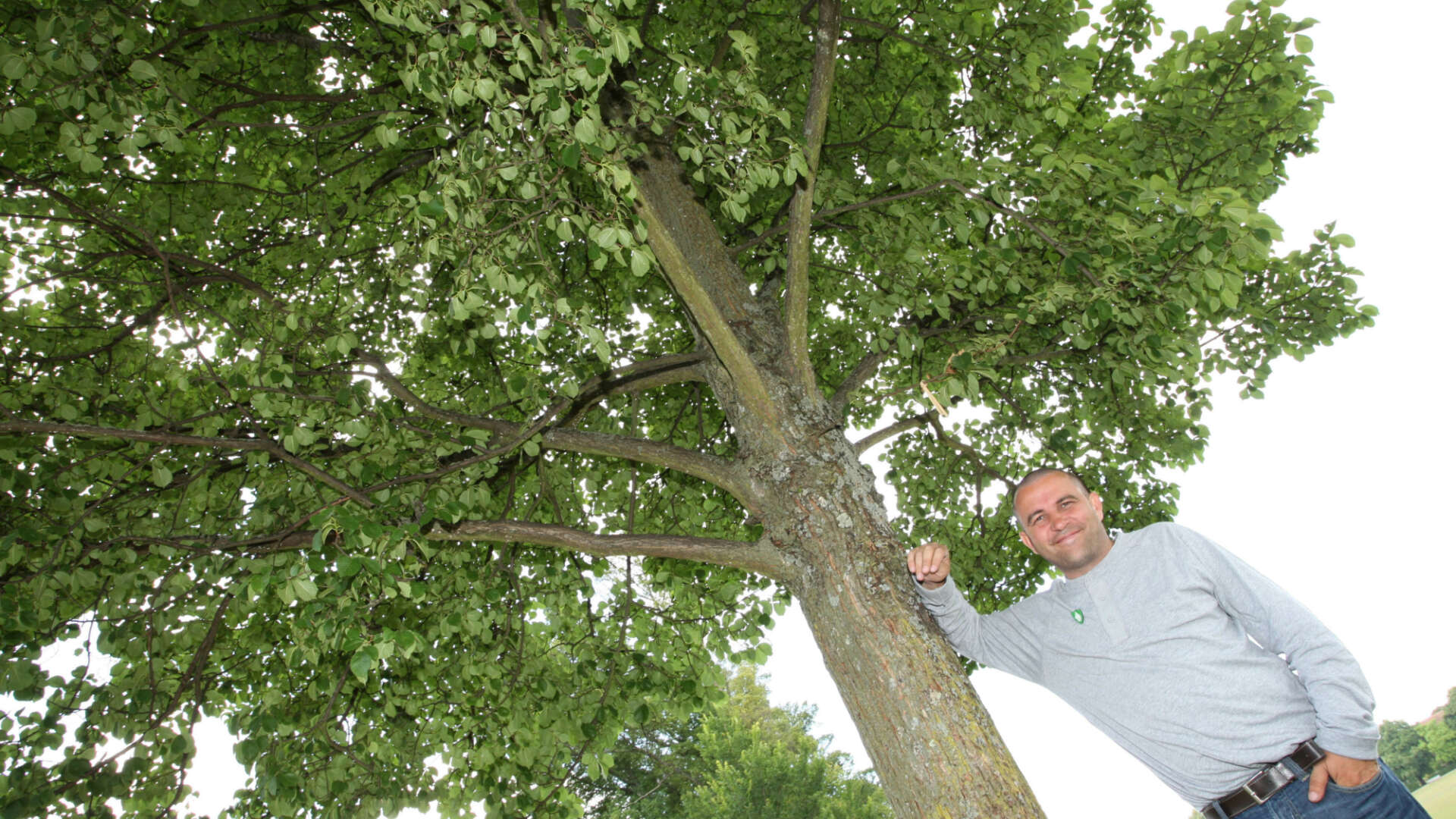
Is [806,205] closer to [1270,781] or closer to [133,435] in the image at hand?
[1270,781]

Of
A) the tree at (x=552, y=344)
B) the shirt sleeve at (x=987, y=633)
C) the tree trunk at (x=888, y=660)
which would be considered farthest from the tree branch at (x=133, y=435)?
the shirt sleeve at (x=987, y=633)

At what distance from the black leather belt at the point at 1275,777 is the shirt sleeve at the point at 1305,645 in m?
0.06

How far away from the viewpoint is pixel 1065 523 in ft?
9.71

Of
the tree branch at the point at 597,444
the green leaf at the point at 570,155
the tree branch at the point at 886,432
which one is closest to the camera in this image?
the green leaf at the point at 570,155

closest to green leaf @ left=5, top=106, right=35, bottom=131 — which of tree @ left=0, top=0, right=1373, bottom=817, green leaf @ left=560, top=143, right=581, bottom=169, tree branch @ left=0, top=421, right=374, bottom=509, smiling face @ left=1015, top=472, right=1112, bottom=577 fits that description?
tree @ left=0, top=0, right=1373, bottom=817

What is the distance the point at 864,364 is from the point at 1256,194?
9.43 feet

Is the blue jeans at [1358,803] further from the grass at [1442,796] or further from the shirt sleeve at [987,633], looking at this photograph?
the grass at [1442,796]

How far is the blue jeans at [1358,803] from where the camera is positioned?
2.32m

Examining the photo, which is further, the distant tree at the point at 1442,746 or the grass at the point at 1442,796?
the distant tree at the point at 1442,746

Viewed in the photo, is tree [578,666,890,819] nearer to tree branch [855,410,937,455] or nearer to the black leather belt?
tree branch [855,410,937,455]

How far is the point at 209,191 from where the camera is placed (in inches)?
211

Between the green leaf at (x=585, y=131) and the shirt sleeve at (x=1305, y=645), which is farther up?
the green leaf at (x=585, y=131)

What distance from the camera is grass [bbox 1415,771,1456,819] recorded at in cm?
2197

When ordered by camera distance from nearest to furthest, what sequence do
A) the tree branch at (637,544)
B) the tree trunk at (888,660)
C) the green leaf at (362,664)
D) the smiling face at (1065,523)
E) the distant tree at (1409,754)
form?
the green leaf at (362,664) < the tree trunk at (888,660) < the smiling face at (1065,523) < the tree branch at (637,544) < the distant tree at (1409,754)
